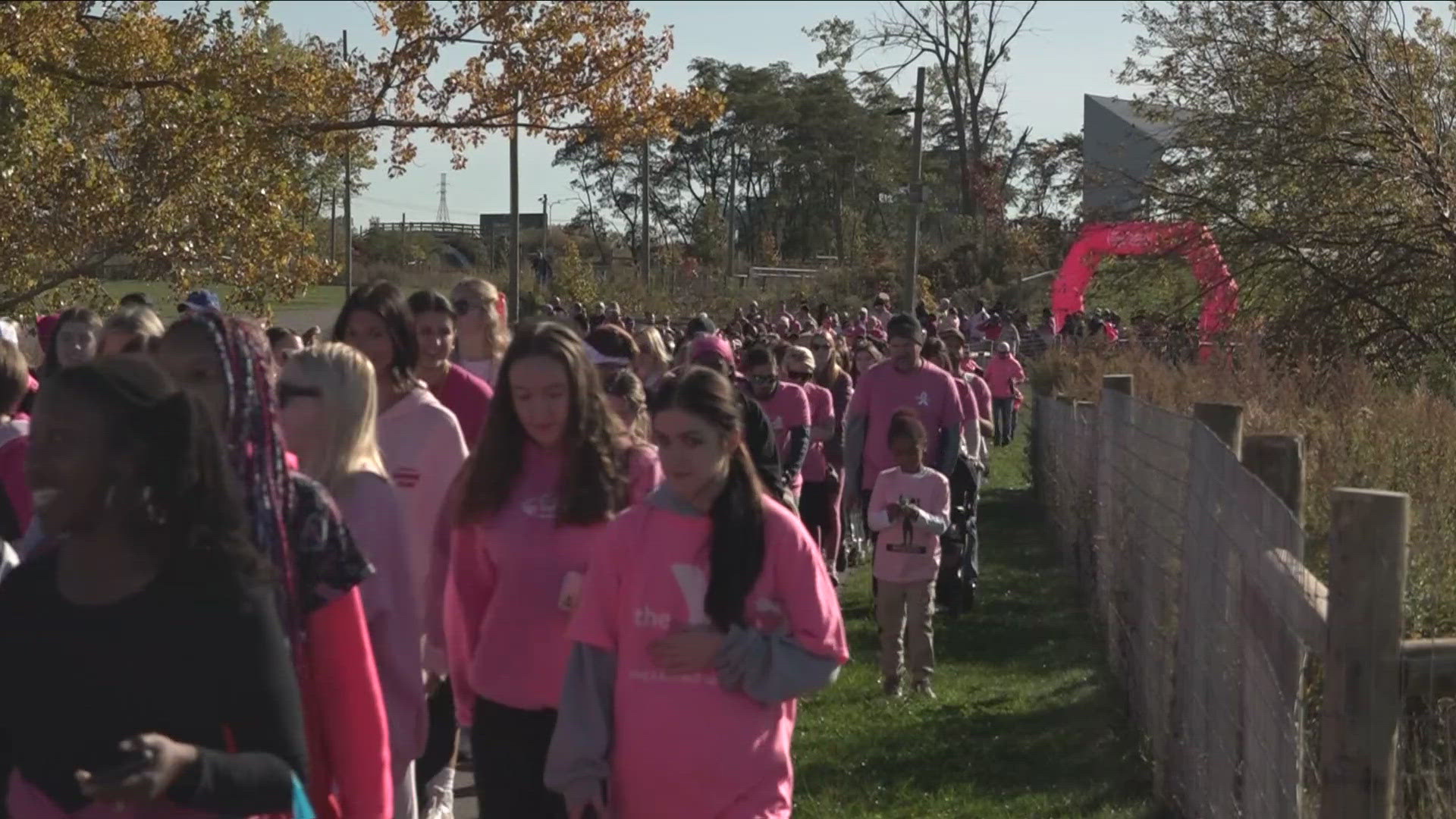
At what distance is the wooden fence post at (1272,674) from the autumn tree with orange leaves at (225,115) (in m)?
9.61

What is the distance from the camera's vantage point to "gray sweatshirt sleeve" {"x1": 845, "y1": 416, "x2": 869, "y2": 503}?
1191 centimetres

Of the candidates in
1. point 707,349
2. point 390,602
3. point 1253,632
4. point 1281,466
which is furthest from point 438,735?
point 707,349

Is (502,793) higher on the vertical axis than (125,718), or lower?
lower

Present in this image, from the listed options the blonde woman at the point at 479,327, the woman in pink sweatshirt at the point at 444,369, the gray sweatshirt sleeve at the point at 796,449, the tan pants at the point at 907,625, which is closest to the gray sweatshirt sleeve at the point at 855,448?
the gray sweatshirt sleeve at the point at 796,449

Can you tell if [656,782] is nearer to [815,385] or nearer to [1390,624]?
[1390,624]

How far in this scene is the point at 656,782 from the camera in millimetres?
4469

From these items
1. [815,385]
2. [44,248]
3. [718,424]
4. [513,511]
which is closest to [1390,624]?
[718,424]

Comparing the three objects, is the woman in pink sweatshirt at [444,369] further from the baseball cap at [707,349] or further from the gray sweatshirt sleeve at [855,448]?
the gray sweatshirt sleeve at [855,448]

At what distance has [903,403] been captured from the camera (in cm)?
1171

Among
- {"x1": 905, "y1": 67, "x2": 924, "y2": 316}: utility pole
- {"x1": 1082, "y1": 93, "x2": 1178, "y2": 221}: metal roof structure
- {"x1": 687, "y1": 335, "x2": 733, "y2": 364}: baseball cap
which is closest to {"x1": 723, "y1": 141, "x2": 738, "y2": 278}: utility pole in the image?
{"x1": 905, "y1": 67, "x2": 924, "y2": 316}: utility pole

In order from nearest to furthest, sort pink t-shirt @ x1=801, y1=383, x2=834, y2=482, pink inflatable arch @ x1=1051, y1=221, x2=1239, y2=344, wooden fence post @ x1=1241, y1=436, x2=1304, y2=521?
wooden fence post @ x1=1241, y1=436, x2=1304, y2=521 → pink t-shirt @ x1=801, y1=383, x2=834, y2=482 → pink inflatable arch @ x1=1051, y1=221, x2=1239, y2=344

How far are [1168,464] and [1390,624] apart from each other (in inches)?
155

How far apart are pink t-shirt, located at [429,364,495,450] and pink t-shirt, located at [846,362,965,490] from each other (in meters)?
5.28

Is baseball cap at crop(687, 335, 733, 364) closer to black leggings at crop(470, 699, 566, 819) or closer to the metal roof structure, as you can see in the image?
black leggings at crop(470, 699, 566, 819)
